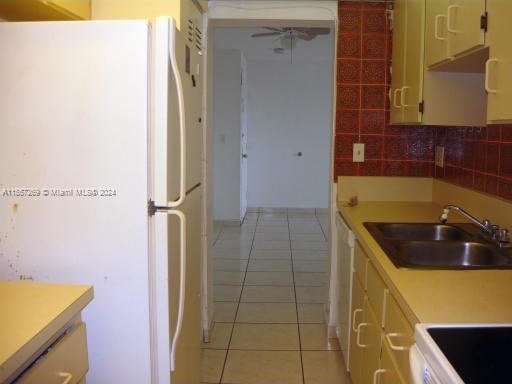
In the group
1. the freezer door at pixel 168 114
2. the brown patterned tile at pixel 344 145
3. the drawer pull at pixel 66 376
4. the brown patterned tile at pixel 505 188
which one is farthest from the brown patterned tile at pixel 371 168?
the drawer pull at pixel 66 376

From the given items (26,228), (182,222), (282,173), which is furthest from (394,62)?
(282,173)

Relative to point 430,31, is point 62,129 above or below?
below

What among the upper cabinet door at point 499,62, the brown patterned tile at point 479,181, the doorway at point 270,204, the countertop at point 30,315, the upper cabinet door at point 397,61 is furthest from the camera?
the doorway at point 270,204

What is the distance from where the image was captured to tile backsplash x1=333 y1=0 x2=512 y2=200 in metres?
2.78

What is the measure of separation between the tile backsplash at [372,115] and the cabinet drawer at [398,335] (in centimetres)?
140

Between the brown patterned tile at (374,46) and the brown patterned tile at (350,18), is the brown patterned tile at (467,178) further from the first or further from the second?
the brown patterned tile at (350,18)

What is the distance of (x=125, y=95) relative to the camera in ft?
4.83

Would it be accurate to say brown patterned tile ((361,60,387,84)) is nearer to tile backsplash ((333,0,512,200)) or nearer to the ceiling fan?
tile backsplash ((333,0,512,200))

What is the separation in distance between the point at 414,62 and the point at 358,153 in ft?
2.33

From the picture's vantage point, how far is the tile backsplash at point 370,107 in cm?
278

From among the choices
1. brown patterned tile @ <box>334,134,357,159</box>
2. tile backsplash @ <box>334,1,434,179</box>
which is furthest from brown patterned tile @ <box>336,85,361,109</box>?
brown patterned tile @ <box>334,134,357,159</box>

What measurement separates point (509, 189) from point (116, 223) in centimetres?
159

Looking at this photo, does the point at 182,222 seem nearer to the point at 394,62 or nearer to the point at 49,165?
the point at 49,165

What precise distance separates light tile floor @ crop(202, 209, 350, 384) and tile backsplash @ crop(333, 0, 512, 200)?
1059 mm
